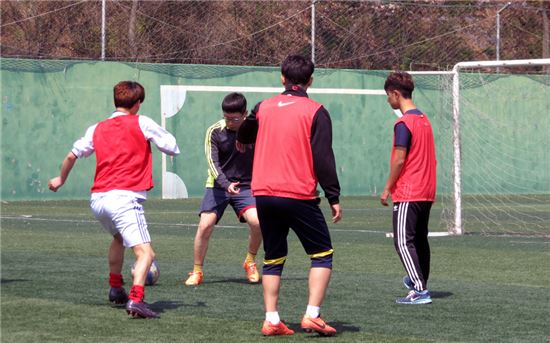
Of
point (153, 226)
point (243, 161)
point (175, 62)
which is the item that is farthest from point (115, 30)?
point (243, 161)

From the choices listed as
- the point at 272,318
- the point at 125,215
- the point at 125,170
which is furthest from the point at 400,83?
the point at 272,318

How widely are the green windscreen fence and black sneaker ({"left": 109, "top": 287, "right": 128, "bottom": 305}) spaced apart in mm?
11312

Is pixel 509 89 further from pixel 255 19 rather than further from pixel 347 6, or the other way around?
pixel 255 19

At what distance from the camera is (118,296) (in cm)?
970

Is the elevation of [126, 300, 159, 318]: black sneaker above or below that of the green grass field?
above

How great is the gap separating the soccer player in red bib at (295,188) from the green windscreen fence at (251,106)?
39.7 feet

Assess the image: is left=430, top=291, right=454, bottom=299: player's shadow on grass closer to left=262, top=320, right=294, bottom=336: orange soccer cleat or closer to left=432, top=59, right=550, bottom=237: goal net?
left=262, top=320, right=294, bottom=336: orange soccer cleat

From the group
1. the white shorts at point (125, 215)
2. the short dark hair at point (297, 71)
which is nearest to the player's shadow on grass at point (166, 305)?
the white shorts at point (125, 215)

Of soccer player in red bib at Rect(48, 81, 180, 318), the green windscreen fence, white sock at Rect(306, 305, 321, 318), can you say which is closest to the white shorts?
soccer player in red bib at Rect(48, 81, 180, 318)

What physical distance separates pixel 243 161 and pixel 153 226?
738 centimetres

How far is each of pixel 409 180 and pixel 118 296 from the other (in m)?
2.54

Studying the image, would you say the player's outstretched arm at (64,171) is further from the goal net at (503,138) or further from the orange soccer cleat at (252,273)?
the goal net at (503,138)

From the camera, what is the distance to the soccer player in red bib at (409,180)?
33.1ft

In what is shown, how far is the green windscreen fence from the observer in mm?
25141
